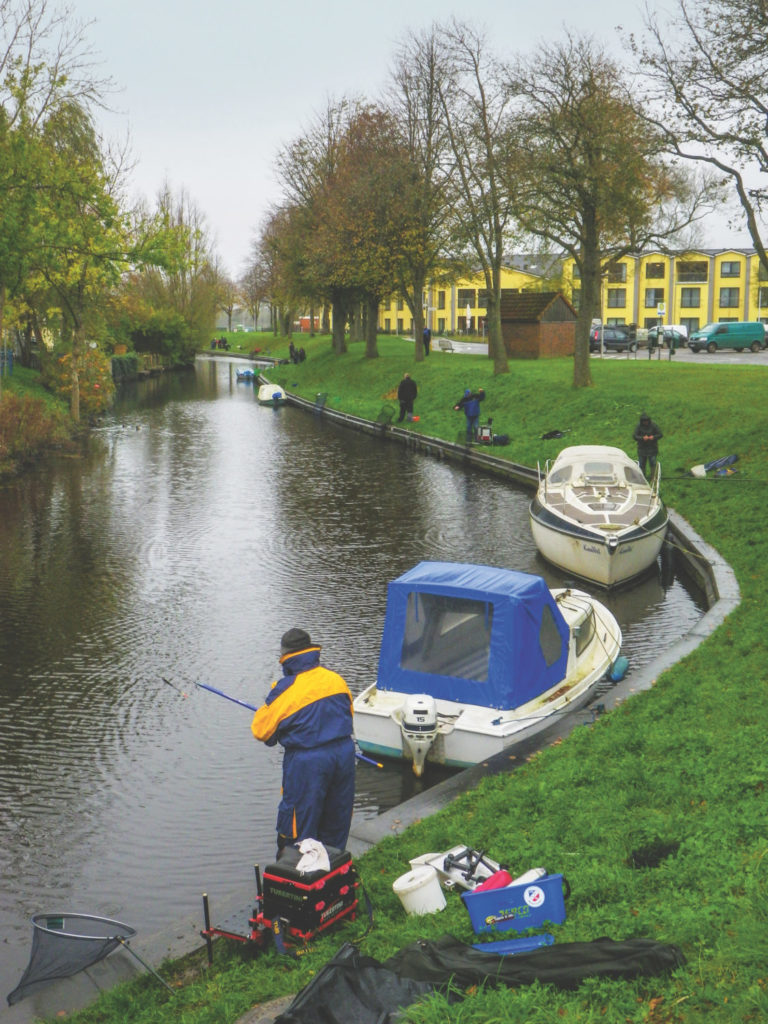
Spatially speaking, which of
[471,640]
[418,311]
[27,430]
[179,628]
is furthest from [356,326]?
[471,640]

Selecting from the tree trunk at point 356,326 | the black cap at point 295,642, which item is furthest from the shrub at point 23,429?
the tree trunk at point 356,326

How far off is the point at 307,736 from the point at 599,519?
12.9 meters

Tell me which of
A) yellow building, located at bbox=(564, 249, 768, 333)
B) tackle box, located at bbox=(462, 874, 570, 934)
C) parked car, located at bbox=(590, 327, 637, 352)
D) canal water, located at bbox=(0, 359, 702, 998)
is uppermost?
yellow building, located at bbox=(564, 249, 768, 333)

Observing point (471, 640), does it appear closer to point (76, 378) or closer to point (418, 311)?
point (76, 378)

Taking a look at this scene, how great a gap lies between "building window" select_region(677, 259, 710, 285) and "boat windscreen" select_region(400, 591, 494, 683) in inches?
3844

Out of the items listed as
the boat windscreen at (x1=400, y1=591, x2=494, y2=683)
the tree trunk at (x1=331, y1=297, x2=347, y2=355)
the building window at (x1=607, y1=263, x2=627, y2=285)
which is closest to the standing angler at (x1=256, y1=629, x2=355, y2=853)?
the boat windscreen at (x1=400, y1=591, x2=494, y2=683)

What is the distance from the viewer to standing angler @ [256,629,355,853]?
24.6 feet

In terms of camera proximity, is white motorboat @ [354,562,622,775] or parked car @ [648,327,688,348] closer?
white motorboat @ [354,562,622,775]

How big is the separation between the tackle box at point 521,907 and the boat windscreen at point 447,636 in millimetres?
5337

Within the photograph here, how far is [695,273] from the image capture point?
103000 millimetres

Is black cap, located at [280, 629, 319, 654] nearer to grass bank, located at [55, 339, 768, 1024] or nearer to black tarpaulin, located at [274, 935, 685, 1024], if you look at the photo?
grass bank, located at [55, 339, 768, 1024]

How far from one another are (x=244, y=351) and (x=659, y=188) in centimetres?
8751

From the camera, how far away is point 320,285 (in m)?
60.2

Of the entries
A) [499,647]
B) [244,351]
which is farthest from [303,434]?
[244,351]
